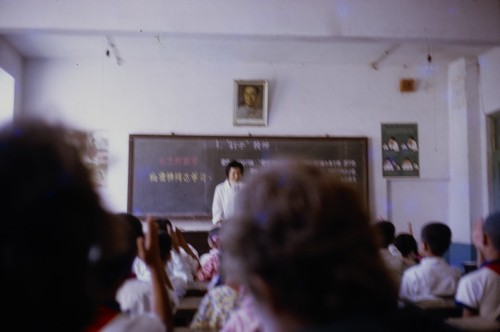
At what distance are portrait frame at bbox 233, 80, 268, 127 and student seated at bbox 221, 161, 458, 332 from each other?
541cm

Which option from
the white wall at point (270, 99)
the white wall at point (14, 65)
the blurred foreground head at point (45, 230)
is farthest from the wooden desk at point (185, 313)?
the white wall at point (14, 65)

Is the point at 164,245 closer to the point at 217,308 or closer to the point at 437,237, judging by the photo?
the point at 217,308

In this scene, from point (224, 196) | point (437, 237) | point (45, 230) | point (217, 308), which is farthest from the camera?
point (224, 196)

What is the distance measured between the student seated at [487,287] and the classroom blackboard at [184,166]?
12.4ft

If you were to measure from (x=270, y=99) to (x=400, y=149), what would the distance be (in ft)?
5.58

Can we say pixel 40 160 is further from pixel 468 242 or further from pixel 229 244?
pixel 468 242

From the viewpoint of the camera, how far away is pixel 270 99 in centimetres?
624

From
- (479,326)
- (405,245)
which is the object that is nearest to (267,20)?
(405,245)

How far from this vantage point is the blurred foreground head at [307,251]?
727 mm

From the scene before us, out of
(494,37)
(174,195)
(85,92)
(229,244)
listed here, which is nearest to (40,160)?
(229,244)

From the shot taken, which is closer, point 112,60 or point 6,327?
point 6,327

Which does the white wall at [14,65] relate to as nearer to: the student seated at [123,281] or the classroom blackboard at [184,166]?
the classroom blackboard at [184,166]

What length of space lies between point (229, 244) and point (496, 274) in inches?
65.0

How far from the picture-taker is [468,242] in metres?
5.87
